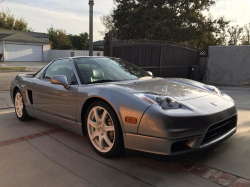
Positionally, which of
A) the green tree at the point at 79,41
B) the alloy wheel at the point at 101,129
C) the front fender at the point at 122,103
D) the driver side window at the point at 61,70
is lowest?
the alloy wheel at the point at 101,129

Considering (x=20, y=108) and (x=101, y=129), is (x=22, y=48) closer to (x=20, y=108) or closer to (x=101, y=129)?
(x=20, y=108)

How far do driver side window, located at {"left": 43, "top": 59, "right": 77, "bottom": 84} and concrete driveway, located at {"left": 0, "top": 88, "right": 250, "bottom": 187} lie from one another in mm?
1032

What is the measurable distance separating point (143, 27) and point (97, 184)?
16.3m

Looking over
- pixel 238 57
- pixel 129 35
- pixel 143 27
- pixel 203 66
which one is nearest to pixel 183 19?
pixel 143 27

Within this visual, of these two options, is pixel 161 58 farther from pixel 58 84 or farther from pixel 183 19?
pixel 183 19

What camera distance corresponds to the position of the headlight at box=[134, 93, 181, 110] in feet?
7.90

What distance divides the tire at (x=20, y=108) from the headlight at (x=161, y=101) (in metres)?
2.99

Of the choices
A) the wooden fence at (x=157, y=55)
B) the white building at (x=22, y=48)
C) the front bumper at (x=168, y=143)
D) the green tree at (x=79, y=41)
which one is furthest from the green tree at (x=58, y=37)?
the front bumper at (x=168, y=143)

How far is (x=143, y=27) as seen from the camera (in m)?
17.3

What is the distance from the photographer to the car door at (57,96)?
3230 mm

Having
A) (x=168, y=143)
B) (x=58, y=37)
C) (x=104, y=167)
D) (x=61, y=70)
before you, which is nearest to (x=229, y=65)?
(x=61, y=70)

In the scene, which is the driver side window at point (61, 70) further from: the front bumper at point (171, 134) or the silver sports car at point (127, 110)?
the front bumper at point (171, 134)

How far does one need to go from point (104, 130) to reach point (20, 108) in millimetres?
2691

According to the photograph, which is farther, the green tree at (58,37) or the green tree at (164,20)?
the green tree at (58,37)
